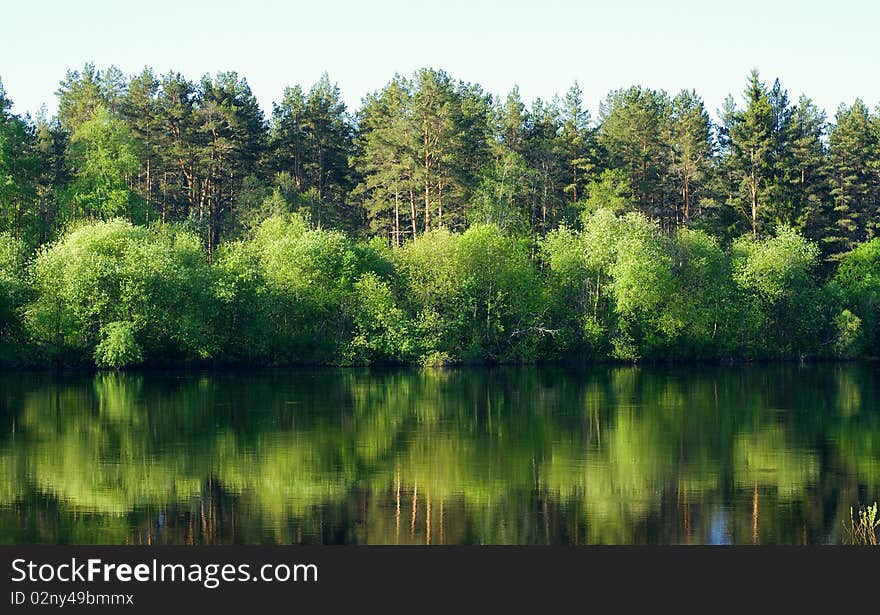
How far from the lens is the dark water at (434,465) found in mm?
22172

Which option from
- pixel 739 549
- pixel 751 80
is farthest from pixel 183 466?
pixel 751 80

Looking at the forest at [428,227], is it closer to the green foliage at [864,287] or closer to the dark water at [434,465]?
the green foliage at [864,287]

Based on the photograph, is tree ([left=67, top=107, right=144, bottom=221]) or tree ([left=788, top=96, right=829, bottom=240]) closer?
tree ([left=67, top=107, right=144, bottom=221])

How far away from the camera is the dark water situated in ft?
72.7

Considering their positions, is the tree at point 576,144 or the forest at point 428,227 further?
the tree at point 576,144

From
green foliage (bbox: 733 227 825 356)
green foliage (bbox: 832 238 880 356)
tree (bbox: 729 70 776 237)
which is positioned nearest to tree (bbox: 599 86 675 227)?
tree (bbox: 729 70 776 237)

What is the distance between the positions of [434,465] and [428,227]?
56.4m

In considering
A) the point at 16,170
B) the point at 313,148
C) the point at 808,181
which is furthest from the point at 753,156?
the point at 16,170

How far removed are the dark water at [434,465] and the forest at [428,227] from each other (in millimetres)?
15402

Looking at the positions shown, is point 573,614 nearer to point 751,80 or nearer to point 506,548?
point 506,548

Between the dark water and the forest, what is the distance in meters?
15.4

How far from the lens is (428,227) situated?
8556 cm

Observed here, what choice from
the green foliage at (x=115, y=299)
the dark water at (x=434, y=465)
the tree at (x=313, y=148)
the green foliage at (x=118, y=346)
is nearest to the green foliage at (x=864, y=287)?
the dark water at (x=434, y=465)

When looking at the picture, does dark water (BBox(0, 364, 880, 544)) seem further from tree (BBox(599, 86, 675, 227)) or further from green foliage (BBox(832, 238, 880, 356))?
tree (BBox(599, 86, 675, 227))
